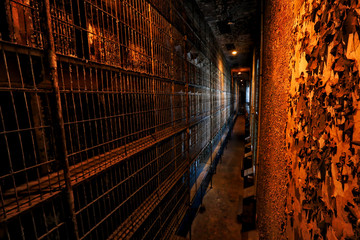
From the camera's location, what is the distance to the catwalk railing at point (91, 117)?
1.22 m

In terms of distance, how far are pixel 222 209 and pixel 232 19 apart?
5758 millimetres

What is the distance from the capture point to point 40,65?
1349 millimetres

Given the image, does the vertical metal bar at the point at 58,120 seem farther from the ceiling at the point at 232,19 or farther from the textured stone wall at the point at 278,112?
the ceiling at the point at 232,19

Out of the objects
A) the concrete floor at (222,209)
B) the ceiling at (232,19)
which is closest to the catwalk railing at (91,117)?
the concrete floor at (222,209)

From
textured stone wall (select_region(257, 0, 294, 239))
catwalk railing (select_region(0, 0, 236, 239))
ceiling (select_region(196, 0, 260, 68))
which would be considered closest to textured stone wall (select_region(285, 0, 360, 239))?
textured stone wall (select_region(257, 0, 294, 239))

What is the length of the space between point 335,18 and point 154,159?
2.59 meters

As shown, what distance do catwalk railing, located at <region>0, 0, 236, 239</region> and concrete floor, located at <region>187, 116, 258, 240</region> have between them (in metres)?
0.87

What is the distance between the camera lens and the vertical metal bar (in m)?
1.23

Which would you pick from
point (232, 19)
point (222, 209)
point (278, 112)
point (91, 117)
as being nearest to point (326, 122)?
point (278, 112)

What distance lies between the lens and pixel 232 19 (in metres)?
5.05

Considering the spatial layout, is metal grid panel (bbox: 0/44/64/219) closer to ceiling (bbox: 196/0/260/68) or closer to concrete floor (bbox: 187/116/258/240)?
concrete floor (bbox: 187/116/258/240)

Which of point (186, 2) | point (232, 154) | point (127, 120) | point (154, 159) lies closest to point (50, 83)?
point (127, 120)

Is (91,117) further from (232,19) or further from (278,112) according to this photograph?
(232,19)

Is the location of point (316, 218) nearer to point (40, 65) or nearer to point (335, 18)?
point (335, 18)
